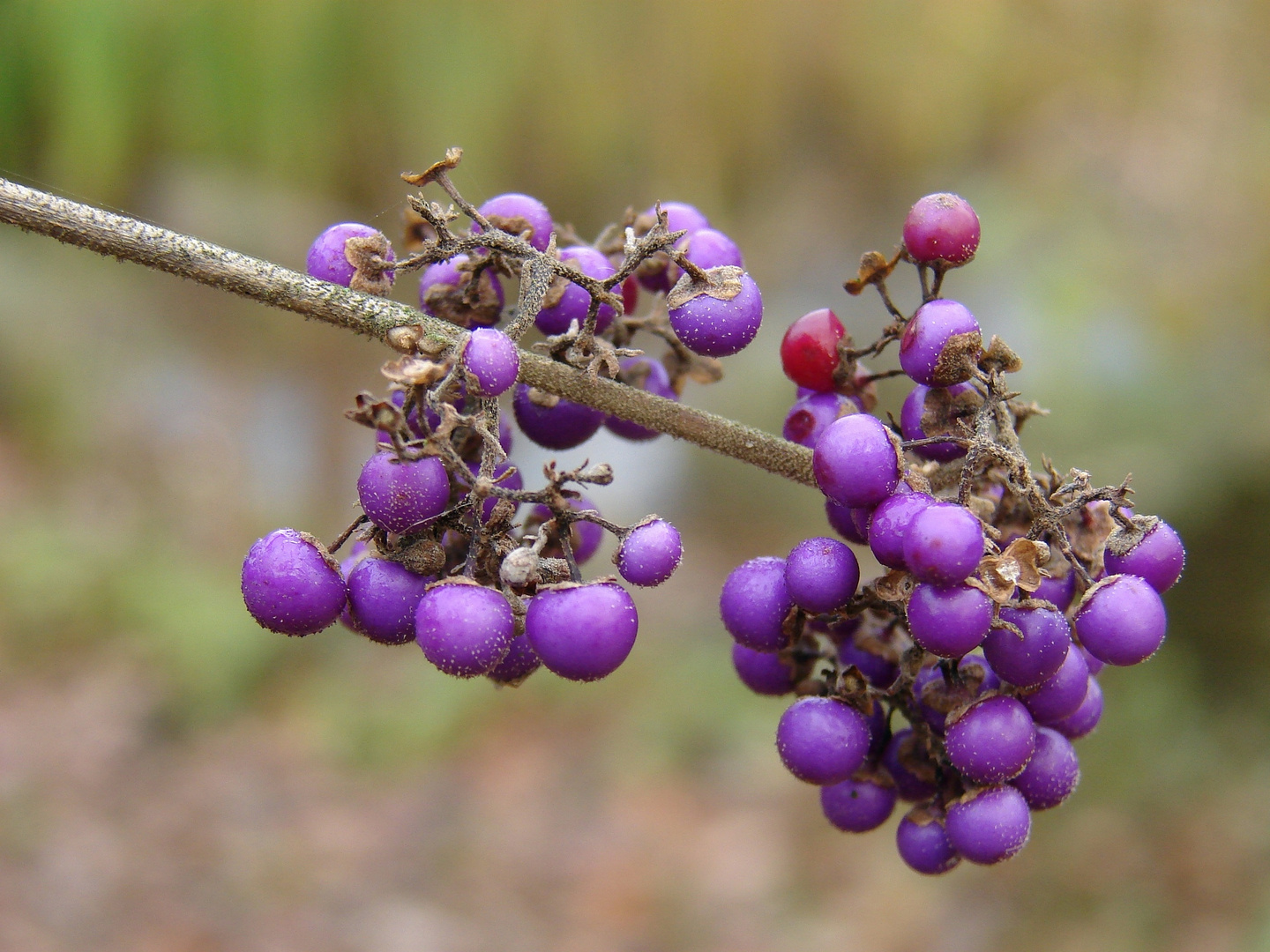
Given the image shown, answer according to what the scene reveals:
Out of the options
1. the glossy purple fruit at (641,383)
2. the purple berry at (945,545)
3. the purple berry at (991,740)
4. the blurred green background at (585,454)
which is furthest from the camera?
the blurred green background at (585,454)

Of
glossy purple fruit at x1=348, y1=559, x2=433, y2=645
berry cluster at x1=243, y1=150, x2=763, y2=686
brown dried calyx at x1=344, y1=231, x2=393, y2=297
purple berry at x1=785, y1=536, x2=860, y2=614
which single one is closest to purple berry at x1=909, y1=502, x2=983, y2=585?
purple berry at x1=785, y1=536, x2=860, y2=614

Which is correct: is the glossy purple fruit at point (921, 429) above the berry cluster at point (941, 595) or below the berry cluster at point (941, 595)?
above

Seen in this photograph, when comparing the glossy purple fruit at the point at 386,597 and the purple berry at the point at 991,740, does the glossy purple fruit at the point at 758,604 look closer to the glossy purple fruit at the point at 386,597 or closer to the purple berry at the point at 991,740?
the purple berry at the point at 991,740

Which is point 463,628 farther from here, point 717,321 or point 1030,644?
point 1030,644

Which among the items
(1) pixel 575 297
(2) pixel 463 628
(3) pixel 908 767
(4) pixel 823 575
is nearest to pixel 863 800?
(3) pixel 908 767

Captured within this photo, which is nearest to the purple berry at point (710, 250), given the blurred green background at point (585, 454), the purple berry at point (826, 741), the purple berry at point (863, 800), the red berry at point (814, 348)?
the red berry at point (814, 348)
